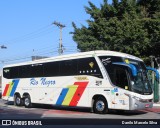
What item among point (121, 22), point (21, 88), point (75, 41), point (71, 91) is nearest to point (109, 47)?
point (121, 22)

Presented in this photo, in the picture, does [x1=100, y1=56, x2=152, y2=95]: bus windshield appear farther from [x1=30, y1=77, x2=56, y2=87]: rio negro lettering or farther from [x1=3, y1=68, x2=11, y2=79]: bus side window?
[x1=3, y1=68, x2=11, y2=79]: bus side window

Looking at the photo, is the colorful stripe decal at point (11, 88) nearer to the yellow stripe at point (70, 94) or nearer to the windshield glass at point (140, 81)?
the yellow stripe at point (70, 94)

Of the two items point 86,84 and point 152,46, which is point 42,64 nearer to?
point 86,84

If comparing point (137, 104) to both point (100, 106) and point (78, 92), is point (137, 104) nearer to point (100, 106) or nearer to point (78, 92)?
point (100, 106)

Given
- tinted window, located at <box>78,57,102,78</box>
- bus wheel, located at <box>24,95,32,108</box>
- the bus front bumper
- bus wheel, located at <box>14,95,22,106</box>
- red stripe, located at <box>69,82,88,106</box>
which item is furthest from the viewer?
bus wheel, located at <box>14,95,22,106</box>

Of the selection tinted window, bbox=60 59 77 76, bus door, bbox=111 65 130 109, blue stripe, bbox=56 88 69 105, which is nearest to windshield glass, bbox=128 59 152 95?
bus door, bbox=111 65 130 109

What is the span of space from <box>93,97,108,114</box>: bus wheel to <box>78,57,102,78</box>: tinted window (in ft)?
4.46

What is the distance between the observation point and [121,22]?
113 ft

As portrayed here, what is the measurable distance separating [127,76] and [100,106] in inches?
98.3

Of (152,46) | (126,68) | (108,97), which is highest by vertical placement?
(152,46)

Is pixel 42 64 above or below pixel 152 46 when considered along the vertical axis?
below

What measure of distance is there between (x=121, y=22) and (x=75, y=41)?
21.4ft

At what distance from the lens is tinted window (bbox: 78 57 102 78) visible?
21.2 m

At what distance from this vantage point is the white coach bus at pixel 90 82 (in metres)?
19.9
